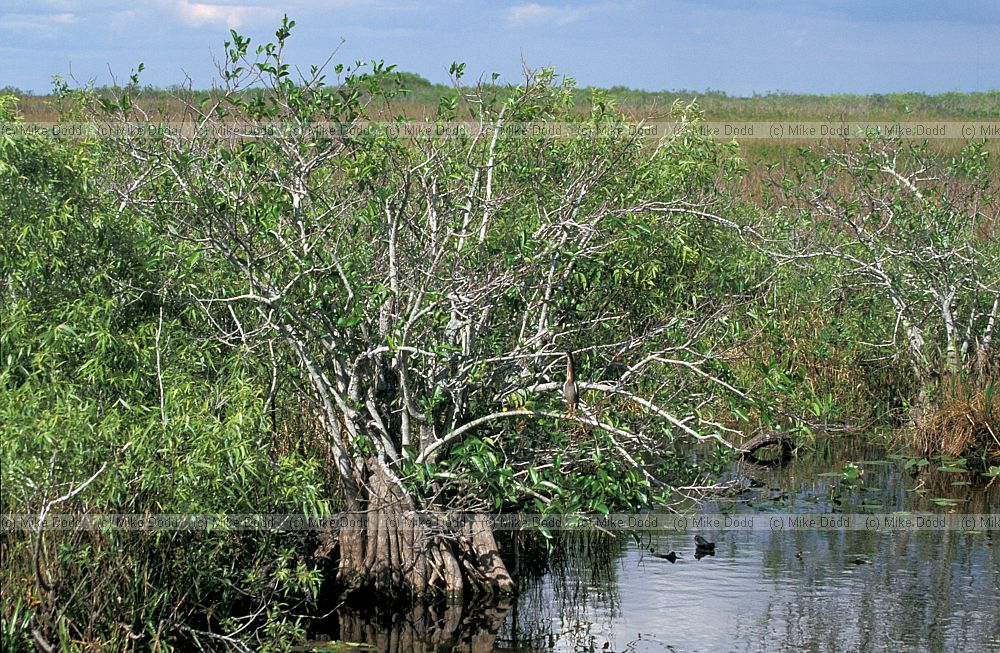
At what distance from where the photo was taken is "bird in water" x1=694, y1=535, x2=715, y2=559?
10259 millimetres

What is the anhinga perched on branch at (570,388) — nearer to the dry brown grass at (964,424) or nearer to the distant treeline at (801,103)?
the dry brown grass at (964,424)

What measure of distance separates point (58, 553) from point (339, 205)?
2958 millimetres

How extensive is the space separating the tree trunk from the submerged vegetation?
0.8 inches

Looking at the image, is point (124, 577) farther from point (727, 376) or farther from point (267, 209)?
point (727, 376)

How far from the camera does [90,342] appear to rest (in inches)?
305

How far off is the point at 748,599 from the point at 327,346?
11.4 ft

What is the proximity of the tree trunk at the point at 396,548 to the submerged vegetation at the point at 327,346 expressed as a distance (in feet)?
0.07

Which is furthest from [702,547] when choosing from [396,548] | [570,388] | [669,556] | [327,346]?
[327,346]

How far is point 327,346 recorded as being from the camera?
8328 millimetres

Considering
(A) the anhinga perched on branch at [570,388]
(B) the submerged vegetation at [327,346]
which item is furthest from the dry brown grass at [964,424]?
(A) the anhinga perched on branch at [570,388]

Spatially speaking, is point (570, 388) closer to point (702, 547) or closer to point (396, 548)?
point (396, 548)

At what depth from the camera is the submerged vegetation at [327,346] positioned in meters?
7.19

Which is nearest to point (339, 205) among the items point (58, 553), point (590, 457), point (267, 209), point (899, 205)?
point (267, 209)

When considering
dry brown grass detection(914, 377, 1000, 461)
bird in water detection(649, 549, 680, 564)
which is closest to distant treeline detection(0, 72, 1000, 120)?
dry brown grass detection(914, 377, 1000, 461)
